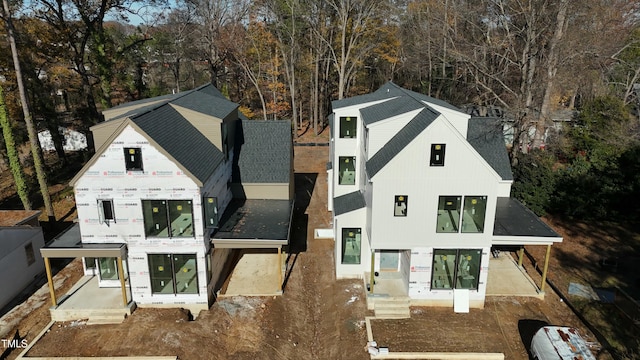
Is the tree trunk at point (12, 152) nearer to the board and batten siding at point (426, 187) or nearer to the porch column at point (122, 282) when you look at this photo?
the porch column at point (122, 282)

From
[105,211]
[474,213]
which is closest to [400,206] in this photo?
[474,213]

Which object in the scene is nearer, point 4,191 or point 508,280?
point 508,280

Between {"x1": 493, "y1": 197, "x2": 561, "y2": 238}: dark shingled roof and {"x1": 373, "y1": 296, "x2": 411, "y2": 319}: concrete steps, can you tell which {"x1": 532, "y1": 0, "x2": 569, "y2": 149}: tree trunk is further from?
{"x1": 373, "y1": 296, "x2": 411, "y2": 319}: concrete steps


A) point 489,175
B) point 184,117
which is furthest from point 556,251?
point 184,117

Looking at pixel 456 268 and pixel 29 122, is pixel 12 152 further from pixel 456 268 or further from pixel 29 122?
pixel 456 268

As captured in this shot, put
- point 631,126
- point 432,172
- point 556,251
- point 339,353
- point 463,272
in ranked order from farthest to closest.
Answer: point 631,126 < point 556,251 < point 463,272 < point 432,172 < point 339,353

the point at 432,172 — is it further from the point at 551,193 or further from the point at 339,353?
the point at 551,193

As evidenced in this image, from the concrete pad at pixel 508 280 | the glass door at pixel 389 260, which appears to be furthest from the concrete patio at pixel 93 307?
the concrete pad at pixel 508 280
